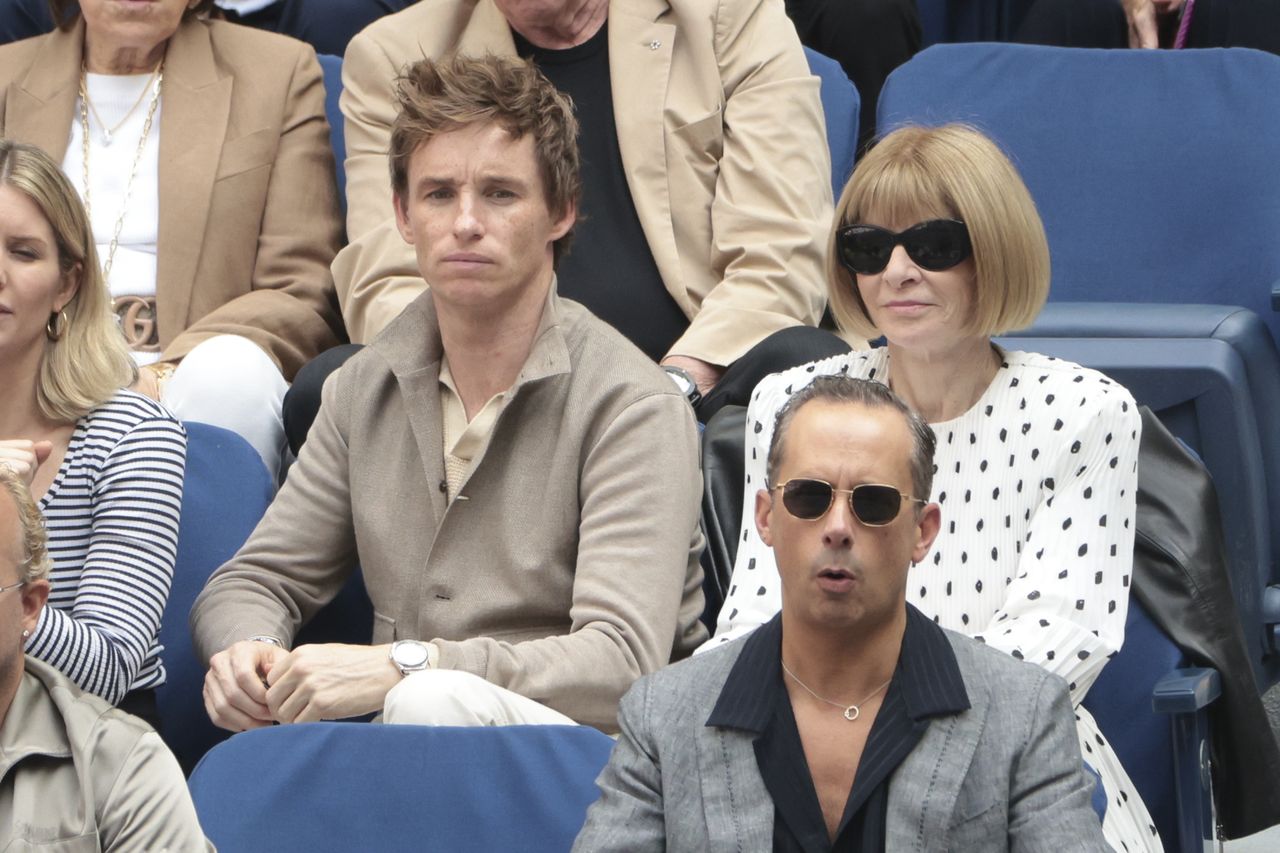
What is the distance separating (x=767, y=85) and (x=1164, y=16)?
125 centimetres

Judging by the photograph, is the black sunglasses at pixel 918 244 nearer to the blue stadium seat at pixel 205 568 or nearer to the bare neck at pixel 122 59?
the blue stadium seat at pixel 205 568

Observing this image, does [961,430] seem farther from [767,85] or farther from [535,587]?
[767,85]

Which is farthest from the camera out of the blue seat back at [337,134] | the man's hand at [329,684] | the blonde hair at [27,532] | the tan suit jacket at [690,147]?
the blue seat back at [337,134]

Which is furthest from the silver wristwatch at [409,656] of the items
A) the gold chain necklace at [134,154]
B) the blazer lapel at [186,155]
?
the gold chain necklace at [134,154]

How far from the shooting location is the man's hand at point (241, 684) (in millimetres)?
2516

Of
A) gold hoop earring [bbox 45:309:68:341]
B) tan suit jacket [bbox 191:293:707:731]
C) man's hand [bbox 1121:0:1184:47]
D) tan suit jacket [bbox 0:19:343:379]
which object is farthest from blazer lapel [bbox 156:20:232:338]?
man's hand [bbox 1121:0:1184:47]

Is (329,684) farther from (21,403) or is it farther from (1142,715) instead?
(1142,715)

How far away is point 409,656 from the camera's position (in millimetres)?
2465

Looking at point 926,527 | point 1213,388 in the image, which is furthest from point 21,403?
point 1213,388

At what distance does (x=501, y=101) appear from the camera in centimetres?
278

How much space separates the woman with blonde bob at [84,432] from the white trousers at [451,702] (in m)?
0.47

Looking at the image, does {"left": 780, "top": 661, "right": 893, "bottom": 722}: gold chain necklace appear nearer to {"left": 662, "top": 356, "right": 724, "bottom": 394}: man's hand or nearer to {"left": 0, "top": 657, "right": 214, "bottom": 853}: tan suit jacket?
{"left": 0, "top": 657, "right": 214, "bottom": 853}: tan suit jacket

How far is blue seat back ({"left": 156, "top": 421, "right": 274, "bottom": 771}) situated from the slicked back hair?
1.08m

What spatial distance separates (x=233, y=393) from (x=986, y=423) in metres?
1.25
